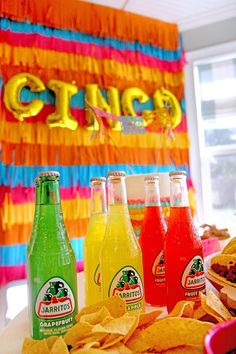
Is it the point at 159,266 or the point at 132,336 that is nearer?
the point at 132,336

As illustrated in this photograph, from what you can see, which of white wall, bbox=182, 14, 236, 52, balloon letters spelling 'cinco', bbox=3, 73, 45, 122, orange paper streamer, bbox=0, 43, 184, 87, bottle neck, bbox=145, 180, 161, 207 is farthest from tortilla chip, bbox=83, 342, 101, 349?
white wall, bbox=182, 14, 236, 52

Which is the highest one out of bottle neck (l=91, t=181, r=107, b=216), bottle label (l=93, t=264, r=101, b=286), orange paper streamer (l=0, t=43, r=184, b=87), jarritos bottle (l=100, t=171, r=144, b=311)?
orange paper streamer (l=0, t=43, r=184, b=87)

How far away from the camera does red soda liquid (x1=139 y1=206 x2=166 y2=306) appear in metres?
0.65

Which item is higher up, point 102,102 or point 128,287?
point 102,102

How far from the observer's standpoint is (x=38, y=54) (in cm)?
221

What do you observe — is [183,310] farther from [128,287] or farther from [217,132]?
[217,132]

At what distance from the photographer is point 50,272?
0.52 metres

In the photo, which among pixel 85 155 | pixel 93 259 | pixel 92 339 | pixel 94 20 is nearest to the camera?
pixel 92 339

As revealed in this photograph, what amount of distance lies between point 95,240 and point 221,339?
358mm

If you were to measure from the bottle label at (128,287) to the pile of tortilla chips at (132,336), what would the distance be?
0.22 feet

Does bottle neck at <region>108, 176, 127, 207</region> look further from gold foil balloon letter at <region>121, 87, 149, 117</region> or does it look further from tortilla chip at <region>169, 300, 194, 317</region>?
gold foil balloon letter at <region>121, 87, 149, 117</region>

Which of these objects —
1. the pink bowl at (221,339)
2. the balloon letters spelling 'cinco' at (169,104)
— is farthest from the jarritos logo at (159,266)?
the balloon letters spelling 'cinco' at (169,104)

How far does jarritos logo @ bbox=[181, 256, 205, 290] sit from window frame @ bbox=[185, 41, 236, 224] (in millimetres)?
2050

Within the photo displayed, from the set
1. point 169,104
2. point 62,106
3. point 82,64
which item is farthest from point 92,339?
point 169,104
